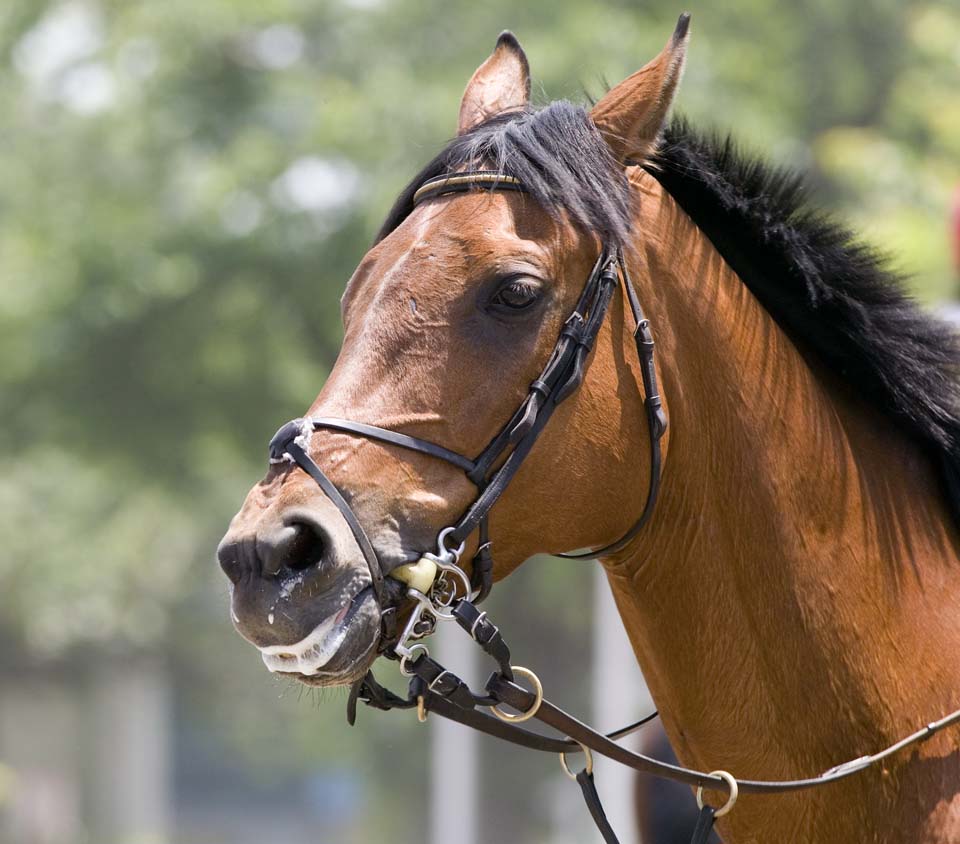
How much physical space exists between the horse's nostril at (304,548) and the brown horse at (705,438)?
0.27 feet

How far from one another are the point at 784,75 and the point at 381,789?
12.7m

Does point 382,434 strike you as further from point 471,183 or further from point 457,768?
point 457,768

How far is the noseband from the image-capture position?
2.38m

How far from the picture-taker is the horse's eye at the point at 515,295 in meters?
2.51

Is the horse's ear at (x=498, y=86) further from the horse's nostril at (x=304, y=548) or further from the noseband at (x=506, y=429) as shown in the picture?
the horse's nostril at (x=304, y=548)

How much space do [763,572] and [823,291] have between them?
0.61 m

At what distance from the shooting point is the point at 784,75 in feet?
40.9

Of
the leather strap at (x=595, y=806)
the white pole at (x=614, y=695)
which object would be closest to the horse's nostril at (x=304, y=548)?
the leather strap at (x=595, y=806)

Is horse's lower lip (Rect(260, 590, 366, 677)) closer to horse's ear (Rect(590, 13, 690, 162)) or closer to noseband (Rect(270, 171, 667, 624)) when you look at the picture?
noseband (Rect(270, 171, 667, 624))

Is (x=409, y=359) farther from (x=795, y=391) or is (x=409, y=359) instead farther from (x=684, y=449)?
(x=795, y=391)

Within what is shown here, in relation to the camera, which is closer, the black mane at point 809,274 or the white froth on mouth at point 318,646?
the white froth on mouth at point 318,646

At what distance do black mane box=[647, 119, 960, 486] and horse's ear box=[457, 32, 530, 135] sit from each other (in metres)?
0.41

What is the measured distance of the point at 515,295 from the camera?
251 centimetres

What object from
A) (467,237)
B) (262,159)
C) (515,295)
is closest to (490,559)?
(515,295)
